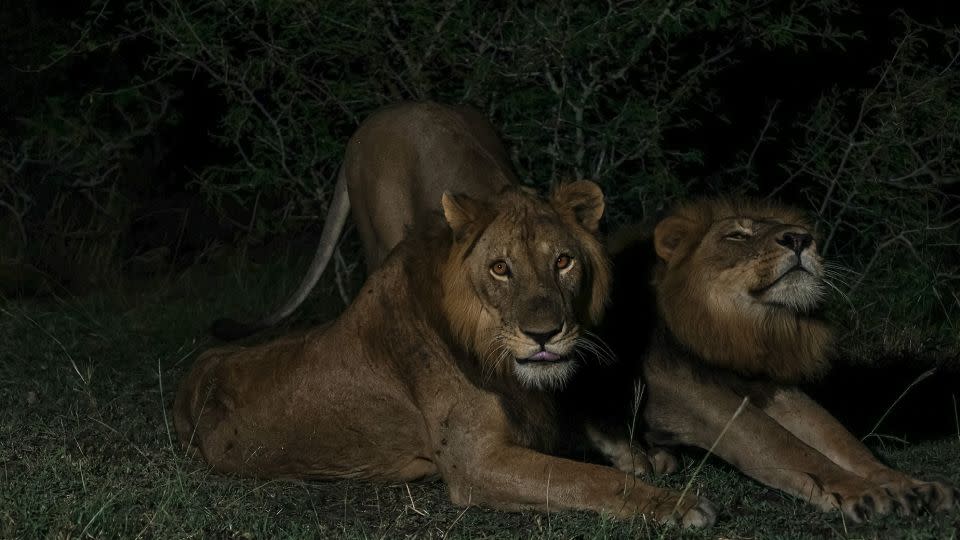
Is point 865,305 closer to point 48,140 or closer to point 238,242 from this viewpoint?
point 238,242

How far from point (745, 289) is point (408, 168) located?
1.73 meters

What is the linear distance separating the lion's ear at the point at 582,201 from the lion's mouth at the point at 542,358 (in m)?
0.47

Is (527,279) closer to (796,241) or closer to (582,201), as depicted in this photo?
(582,201)

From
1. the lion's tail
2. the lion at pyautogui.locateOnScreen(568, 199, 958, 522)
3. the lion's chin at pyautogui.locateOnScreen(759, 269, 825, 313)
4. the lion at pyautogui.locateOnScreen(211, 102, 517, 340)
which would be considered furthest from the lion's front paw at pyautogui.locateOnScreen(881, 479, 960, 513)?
the lion's tail

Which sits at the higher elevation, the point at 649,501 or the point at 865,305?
the point at 649,501

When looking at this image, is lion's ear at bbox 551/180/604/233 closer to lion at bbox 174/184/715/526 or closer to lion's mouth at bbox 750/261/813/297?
lion at bbox 174/184/715/526

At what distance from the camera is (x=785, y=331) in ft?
14.2

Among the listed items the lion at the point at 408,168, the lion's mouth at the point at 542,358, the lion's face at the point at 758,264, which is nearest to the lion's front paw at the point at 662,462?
the lion's face at the point at 758,264

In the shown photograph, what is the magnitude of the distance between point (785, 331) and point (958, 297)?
251cm

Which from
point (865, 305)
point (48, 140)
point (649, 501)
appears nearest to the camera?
point (649, 501)

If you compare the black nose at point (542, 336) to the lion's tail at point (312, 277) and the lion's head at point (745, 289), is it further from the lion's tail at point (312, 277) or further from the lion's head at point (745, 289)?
the lion's tail at point (312, 277)

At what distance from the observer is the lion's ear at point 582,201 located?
4.02m

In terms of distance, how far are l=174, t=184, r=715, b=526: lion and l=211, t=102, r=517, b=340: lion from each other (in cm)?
108

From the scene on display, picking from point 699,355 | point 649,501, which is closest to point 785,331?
point 699,355
